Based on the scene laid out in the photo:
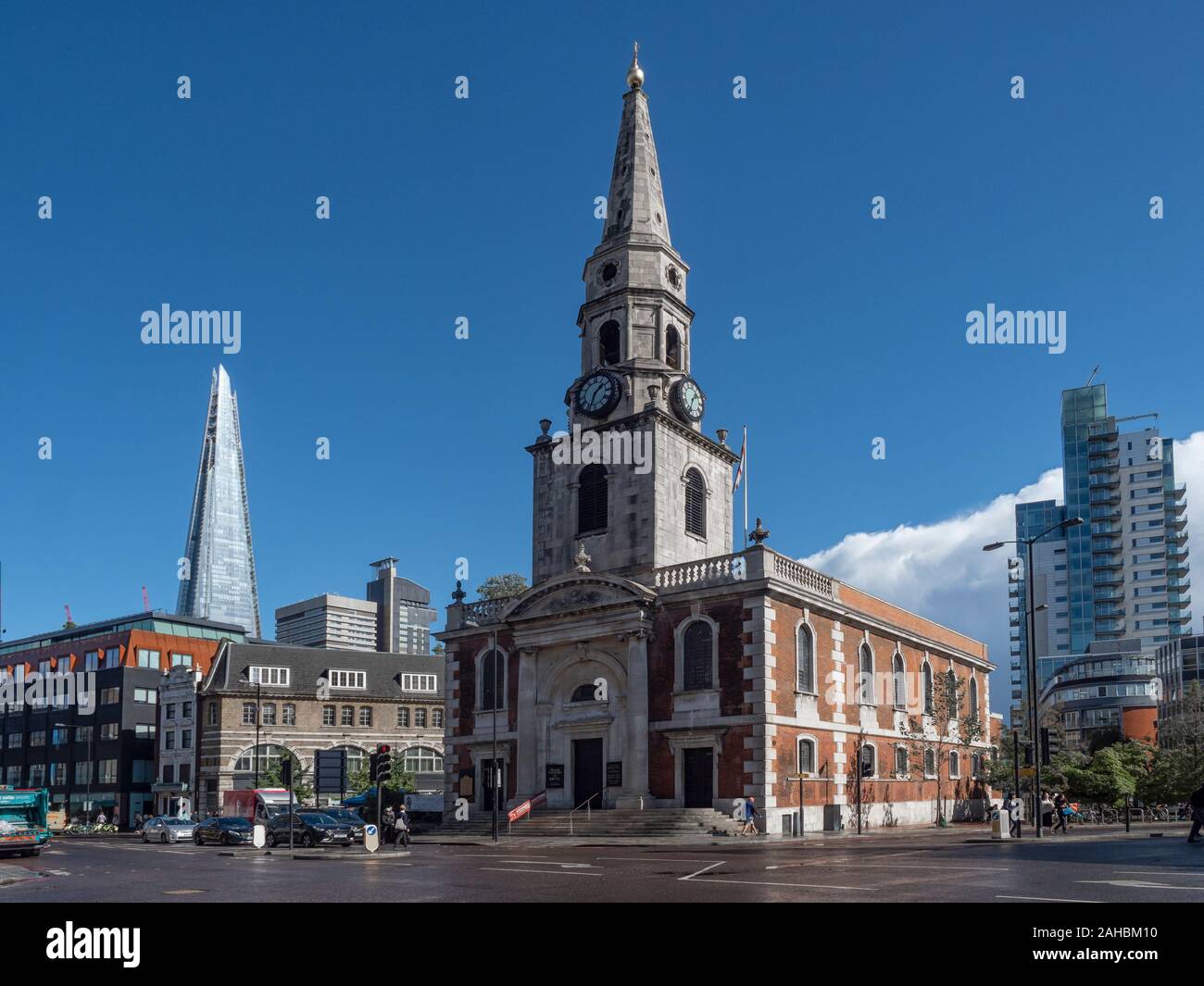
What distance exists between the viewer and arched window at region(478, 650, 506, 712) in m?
51.6

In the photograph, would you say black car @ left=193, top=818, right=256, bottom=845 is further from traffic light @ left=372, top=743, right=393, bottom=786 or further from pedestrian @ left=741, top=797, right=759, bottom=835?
pedestrian @ left=741, top=797, right=759, bottom=835

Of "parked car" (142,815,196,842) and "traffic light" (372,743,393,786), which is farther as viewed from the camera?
"parked car" (142,815,196,842)

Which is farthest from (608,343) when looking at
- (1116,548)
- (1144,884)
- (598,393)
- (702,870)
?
(1116,548)

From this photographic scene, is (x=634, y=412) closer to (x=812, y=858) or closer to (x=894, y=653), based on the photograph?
(x=894, y=653)

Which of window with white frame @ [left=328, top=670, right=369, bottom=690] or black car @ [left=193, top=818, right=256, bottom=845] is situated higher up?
window with white frame @ [left=328, top=670, right=369, bottom=690]

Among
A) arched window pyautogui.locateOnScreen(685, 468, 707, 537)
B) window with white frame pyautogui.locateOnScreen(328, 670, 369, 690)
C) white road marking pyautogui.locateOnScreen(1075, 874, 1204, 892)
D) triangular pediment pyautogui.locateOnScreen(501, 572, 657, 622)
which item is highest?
arched window pyautogui.locateOnScreen(685, 468, 707, 537)

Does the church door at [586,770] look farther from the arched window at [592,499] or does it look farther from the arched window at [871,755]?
the arched window at [871,755]

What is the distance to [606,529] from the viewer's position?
5141 cm

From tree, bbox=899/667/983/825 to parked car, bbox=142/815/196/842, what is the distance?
3610 centimetres

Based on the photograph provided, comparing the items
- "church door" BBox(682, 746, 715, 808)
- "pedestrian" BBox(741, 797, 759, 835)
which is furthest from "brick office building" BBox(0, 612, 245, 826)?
"pedestrian" BBox(741, 797, 759, 835)

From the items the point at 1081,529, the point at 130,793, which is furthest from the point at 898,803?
the point at 1081,529

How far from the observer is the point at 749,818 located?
41.8 m

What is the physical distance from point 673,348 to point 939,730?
22073 mm

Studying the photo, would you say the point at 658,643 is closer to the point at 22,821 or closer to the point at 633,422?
the point at 633,422
